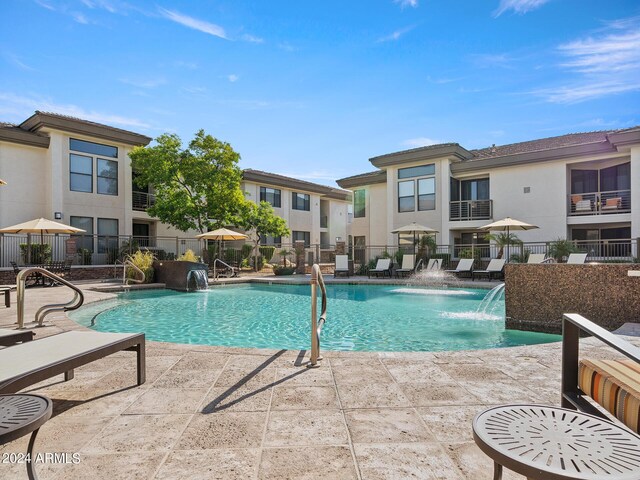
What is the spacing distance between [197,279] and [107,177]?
10484 millimetres

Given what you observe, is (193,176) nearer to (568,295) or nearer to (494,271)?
(494,271)

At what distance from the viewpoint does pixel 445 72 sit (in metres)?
13.3

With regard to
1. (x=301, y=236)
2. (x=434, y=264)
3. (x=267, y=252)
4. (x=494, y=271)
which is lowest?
(x=494, y=271)

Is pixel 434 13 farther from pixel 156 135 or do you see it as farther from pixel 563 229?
pixel 156 135

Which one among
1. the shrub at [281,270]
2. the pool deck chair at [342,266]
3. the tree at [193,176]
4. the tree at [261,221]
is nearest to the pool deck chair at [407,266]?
the pool deck chair at [342,266]

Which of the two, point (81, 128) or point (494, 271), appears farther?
point (81, 128)

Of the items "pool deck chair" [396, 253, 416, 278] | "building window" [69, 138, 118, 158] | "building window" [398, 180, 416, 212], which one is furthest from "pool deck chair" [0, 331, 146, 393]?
"building window" [398, 180, 416, 212]

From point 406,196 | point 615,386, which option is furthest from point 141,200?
point 615,386

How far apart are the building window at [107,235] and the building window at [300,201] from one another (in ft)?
39.9

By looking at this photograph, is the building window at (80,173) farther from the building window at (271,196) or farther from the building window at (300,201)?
the building window at (300,201)

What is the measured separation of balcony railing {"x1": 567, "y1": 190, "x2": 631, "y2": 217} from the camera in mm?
17109

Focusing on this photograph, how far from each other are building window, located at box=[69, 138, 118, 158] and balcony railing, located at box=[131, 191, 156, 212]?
246cm

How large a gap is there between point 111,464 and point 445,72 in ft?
47.4

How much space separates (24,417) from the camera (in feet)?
5.05
